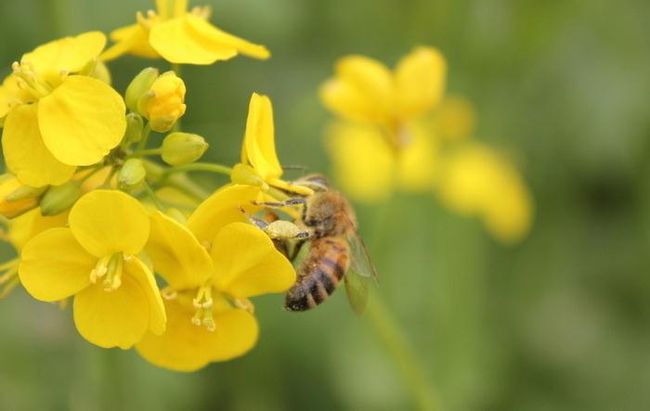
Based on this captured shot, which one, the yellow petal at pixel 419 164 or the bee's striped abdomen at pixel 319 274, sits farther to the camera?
the yellow petal at pixel 419 164

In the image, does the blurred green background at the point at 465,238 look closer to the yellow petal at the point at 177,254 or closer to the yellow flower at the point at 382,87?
the yellow flower at the point at 382,87

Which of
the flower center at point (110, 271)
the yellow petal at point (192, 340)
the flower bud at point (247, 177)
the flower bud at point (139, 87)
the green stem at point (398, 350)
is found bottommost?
the green stem at point (398, 350)

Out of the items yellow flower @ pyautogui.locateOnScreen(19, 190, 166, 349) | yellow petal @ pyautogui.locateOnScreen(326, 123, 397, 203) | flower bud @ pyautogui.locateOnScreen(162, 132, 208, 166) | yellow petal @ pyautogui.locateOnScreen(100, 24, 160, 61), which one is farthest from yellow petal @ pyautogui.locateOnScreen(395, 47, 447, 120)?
yellow petal @ pyautogui.locateOnScreen(326, 123, 397, 203)

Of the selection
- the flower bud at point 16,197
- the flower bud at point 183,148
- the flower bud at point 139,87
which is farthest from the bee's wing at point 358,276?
the flower bud at point 16,197

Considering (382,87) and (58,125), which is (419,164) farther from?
(58,125)

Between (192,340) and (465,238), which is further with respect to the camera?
(465,238)

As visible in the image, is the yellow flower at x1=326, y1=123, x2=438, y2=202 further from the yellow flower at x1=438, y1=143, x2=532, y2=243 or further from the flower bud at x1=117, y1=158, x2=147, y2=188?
the flower bud at x1=117, y1=158, x2=147, y2=188

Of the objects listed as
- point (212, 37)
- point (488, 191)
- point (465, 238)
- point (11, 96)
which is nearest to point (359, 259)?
point (212, 37)
